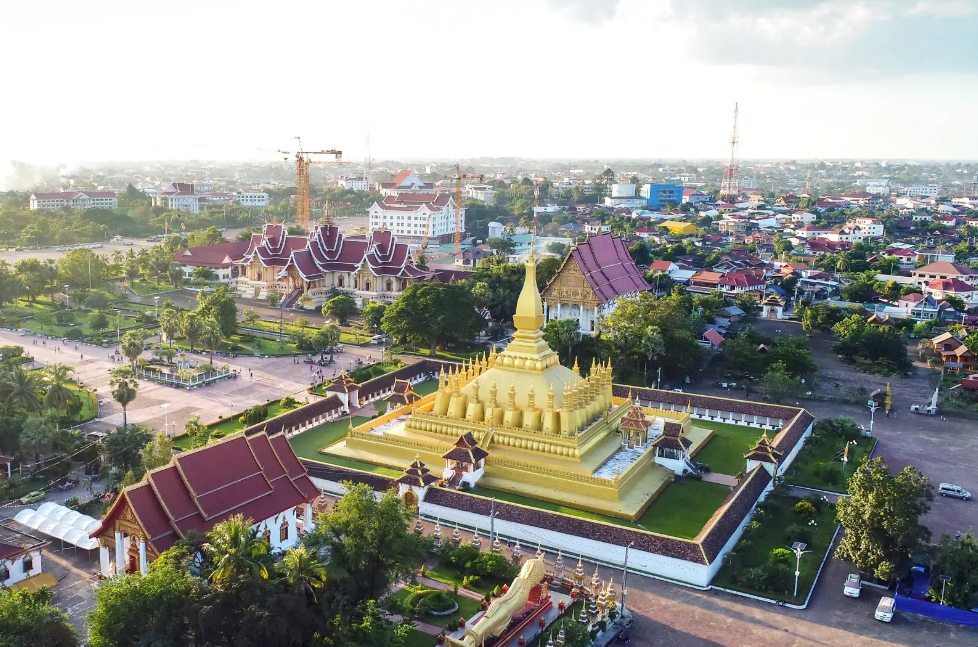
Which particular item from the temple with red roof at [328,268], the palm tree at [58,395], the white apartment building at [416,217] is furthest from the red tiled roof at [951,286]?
the palm tree at [58,395]

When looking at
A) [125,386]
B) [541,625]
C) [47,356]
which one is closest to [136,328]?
[47,356]

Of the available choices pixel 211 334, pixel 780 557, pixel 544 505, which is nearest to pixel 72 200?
pixel 211 334

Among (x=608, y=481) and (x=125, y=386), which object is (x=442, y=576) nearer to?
(x=608, y=481)

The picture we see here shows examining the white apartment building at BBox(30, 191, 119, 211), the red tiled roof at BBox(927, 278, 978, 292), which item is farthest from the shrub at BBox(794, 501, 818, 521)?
the white apartment building at BBox(30, 191, 119, 211)

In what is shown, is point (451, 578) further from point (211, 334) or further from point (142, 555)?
point (211, 334)

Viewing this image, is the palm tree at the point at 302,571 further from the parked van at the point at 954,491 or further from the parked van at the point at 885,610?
the parked van at the point at 954,491
